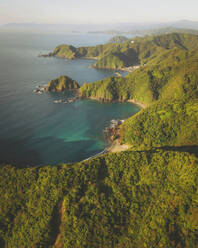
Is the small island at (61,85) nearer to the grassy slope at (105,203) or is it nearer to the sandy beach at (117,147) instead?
the sandy beach at (117,147)

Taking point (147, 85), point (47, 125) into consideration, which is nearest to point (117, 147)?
point (47, 125)

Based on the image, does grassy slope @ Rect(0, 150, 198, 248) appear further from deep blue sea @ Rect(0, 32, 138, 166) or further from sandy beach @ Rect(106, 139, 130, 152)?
sandy beach @ Rect(106, 139, 130, 152)

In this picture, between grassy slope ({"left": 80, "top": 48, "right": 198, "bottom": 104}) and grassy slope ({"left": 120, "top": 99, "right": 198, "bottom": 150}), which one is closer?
grassy slope ({"left": 120, "top": 99, "right": 198, "bottom": 150})

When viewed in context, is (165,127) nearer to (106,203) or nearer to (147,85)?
(106,203)

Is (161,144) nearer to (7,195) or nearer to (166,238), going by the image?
(166,238)

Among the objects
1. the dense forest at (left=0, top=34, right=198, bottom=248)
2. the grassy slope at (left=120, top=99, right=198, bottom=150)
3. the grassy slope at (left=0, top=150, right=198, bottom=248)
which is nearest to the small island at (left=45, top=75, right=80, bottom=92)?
the grassy slope at (left=120, top=99, right=198, bottom=150)

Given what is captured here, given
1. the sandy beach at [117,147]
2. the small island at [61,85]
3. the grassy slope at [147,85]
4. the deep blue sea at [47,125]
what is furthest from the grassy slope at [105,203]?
the small island at [61,85]

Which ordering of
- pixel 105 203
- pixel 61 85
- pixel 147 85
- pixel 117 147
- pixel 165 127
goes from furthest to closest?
pixel 61 85 < pixel 147 85 < pixel 117 147 < pixel 165 127 < pixel 105 203

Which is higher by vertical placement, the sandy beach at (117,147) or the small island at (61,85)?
the small island at (61,85)

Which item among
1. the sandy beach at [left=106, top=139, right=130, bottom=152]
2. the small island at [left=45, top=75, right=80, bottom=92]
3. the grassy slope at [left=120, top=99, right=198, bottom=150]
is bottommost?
the sandy beach at [left=106, top=139, right=130, bottom=152]
